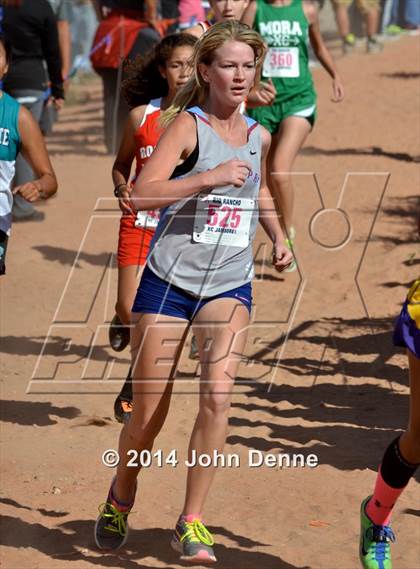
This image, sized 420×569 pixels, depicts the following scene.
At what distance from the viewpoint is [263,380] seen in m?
7.49

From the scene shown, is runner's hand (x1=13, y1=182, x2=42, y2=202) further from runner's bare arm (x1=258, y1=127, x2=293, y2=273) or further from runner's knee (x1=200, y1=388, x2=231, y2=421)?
runner's knee (x1=200, y1=388, x2=231, y2=421)

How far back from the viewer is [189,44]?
632 cm

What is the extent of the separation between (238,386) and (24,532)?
7.50 feet

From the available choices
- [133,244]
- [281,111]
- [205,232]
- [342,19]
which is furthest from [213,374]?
[342,19]

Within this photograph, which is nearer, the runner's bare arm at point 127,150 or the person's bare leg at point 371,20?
the runner's bare arm at point 127,150

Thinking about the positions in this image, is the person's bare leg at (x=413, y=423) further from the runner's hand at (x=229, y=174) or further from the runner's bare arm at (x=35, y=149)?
the runner's bare arm at (x=35, y=149)

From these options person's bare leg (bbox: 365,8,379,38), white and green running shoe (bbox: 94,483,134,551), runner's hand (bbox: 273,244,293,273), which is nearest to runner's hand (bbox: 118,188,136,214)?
runner's hand (bbox: 273,244,293,273)

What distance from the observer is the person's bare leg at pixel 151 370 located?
15.3 feet

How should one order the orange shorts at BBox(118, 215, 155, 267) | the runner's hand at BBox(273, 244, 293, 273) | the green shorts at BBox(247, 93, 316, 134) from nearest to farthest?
the runner's hand at BBox(273, 244, 293, 273) < the orange shorts at BBox(118, 215, 155, 267) < the green shorts at BBox(247, 93, 316, 134)

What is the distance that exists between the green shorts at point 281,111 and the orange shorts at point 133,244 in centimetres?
261

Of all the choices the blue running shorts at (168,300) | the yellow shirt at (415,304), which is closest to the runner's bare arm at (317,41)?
the blue running shorts at (168,300)

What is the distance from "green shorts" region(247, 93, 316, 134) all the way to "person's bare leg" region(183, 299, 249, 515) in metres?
4.36

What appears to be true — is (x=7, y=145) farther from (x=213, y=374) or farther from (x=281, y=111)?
(x=281, y=111)

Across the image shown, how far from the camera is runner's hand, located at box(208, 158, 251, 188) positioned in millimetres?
4406
